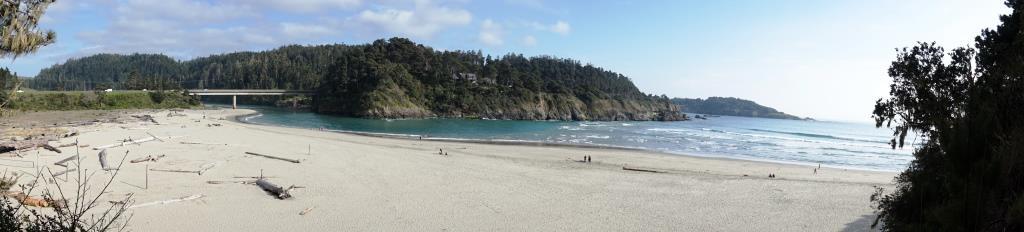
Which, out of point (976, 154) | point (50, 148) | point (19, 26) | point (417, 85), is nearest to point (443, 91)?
point (417, 85)

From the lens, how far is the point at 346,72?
11231 centimetres

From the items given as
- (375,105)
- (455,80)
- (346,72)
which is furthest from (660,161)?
(455,80)

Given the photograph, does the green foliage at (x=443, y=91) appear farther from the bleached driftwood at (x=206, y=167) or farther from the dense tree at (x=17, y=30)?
the dense tree at (x=17, y=30)

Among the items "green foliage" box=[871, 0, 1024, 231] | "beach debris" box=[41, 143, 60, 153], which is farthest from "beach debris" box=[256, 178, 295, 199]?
"green foliage" box=[871, 0, 1024, 231]

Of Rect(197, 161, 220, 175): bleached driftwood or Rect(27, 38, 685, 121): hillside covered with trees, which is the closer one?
Rect(197, 161, 220, 175): bleached driftwood

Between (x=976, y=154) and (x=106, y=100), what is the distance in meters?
101

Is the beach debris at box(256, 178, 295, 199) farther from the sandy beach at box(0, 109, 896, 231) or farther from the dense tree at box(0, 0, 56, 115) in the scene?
the dense tree at box(0, 0, 56, 115)

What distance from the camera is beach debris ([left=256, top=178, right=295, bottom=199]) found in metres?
14.2

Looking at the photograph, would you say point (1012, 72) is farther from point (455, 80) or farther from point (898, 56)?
point (455, 80)

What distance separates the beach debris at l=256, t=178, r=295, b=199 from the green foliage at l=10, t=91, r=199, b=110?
6470 cm

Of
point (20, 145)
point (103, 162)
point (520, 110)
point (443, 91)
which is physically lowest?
point (103, 162)

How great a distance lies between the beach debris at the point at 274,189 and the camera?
46.5 feet

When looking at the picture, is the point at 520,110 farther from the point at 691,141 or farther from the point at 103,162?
the point at 103,162

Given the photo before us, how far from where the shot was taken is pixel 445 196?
15719 mm
